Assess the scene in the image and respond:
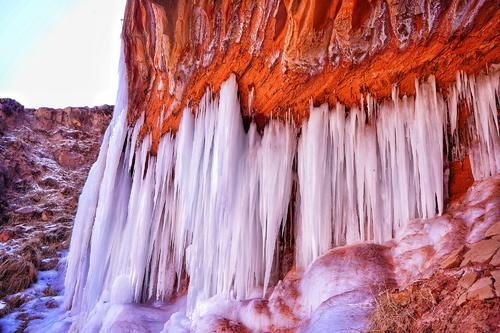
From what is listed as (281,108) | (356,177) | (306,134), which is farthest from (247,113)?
(356,177)

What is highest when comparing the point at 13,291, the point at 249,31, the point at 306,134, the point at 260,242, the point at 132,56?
the point at 132,56

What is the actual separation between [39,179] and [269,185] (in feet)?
43.4

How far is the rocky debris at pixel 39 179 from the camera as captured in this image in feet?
46.3

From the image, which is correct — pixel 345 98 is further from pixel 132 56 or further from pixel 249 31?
pixel 132 56

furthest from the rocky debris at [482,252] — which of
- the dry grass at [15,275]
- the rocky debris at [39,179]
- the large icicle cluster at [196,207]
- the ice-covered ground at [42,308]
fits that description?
the dry grass at [15,275]

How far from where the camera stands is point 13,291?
12.8m

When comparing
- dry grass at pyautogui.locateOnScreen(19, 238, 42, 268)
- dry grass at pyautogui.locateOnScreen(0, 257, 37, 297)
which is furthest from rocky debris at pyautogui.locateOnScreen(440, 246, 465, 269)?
dry grass at pyautogui.locateOnScreen(19, 238, 42, 268)

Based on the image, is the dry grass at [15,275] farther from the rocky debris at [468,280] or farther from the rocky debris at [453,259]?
the rocky debris at [468,280]

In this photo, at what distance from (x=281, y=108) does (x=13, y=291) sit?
32.1 feet

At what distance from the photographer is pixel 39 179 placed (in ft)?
57.9

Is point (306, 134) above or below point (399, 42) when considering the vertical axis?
below

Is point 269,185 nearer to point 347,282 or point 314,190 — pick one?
point 314,190

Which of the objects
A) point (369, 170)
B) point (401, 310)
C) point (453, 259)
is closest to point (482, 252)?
point (453, 259)

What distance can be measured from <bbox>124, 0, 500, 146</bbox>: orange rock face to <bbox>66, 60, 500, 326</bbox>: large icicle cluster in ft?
0.84
